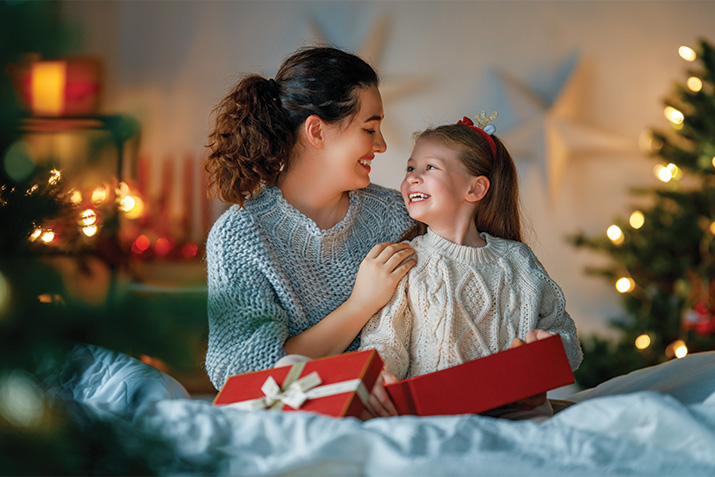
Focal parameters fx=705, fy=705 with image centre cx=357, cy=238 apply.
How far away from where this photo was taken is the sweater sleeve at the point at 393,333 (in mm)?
1415

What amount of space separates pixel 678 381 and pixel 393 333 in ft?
1.89

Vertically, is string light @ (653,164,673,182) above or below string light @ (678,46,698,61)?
below

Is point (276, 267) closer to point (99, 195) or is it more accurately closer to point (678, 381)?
point (678, 381)

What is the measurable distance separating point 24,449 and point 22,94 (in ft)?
0.64

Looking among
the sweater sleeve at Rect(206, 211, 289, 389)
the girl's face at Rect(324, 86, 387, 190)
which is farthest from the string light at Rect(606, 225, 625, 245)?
the sweater sleeve at Rect(206, 211, 289, 389)

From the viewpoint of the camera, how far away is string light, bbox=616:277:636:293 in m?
2.95

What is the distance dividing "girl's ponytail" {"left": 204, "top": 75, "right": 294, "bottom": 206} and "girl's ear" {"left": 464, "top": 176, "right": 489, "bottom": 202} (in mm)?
431

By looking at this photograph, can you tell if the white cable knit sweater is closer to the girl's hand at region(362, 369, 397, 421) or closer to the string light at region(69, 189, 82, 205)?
the girl's hand at region(362, 369, 397, 421)

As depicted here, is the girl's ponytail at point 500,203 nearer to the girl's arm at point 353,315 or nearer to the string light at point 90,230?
the girl's arm at point 353,315

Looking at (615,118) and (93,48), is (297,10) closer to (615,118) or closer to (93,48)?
(615,118)

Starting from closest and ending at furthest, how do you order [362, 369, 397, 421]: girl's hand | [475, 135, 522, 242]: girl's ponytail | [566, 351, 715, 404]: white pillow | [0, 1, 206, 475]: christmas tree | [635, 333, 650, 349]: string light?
[0, 1, 206, 475]: christmas tree
[362, 369, 397, 421]: girl's hand
[566, 351, 715, 404]: white pillow
[475, 135, 522, 242]: girl's ponytail
[635, 333, 650, 349]: string light

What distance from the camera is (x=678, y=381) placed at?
141 cm

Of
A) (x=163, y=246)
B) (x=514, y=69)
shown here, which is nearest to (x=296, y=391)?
(x=163, y=246)

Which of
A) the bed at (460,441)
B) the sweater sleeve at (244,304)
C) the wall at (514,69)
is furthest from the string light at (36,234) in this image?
the wall at (514,69)
